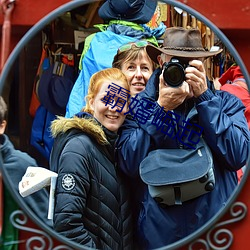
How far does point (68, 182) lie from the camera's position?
9.22 ft

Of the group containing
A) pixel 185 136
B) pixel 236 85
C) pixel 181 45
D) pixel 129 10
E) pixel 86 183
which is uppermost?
pixel 129 10

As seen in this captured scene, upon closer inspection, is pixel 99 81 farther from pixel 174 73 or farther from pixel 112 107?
pixel 174 73

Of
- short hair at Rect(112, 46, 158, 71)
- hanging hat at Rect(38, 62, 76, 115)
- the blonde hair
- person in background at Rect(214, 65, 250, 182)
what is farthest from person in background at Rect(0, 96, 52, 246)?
person in background at Rect(214, 65, 250, 182)

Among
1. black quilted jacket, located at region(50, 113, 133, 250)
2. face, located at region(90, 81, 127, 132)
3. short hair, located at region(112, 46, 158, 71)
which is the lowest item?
black quilted jacket, located at region(50, 113, 133, 250)

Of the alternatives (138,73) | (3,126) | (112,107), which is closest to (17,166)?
(3,126)

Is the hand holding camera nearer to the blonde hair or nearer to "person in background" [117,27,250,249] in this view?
"person in background" [117,27,250,249]

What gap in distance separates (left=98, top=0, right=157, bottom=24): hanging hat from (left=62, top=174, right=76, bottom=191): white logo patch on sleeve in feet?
1.63

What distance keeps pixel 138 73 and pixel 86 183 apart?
0.37 m

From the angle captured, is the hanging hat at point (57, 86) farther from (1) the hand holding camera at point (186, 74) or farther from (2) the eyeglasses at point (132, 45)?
(1) the hand holding camera at point (186, 74)

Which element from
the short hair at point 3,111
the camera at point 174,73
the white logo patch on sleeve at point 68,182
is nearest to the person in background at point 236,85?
the camera at point 174,73

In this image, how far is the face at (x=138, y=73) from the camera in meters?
2.84

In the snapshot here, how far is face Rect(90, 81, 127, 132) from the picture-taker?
283cm

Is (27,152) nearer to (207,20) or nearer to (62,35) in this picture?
(62,35)

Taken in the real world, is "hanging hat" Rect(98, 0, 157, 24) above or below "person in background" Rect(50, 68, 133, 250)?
above
